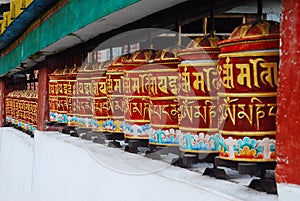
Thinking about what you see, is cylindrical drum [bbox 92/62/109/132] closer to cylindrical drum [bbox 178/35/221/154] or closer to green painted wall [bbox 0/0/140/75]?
green painted wall [bbox 0/0/140/75]

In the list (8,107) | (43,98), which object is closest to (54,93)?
(43,98)

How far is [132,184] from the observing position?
1832 mm

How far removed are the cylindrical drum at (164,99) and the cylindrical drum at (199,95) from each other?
0.63ft

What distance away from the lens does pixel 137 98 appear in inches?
84.1

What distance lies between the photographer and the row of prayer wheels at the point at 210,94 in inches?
52.1

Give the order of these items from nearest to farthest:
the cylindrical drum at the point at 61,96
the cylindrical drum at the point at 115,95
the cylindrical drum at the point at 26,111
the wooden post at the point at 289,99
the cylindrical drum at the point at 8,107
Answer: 1. the wooden post at the point at 289,99
2. the cylindrical drum at the point at 115,95
3. the cylindrical drum at the point at 61,96
4. the cylindrical drum at the point at 26,111
5. the cylindrical drum at the point at 8,107

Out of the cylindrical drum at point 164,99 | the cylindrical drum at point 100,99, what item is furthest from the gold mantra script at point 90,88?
the cylindrical drum at point 164,99

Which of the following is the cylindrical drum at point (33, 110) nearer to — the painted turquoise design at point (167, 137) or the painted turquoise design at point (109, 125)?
the painted turquoise design at point (109, 125)

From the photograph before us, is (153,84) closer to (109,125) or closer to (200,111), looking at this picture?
(200,111)

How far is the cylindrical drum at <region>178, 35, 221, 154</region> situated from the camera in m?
1.58

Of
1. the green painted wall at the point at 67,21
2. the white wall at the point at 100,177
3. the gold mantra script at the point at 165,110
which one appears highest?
the green painted wall at the point at 67,21

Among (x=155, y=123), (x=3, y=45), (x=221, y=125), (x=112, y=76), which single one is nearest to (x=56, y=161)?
(x=112, y=76)

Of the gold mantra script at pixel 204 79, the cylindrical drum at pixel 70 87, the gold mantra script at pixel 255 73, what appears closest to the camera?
the gold mantra script at pixel 255 73

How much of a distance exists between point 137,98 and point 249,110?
840 millimetres
